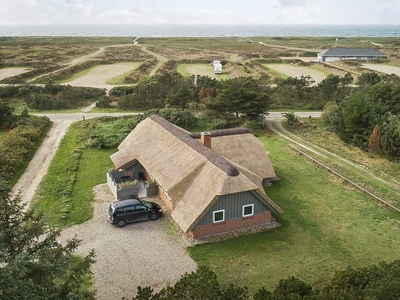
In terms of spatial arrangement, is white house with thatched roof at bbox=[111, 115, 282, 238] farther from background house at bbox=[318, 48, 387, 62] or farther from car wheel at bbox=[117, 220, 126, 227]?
background house at bbox=[318, 48, 387, 62]

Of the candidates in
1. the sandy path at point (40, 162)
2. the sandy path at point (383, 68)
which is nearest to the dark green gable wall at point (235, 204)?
the sandy path at point (40, 162)

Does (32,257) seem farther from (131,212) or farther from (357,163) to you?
(357,163)

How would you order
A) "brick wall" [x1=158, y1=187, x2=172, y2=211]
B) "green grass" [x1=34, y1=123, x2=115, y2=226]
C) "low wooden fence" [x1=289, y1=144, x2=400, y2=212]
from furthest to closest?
1. "low wooden fence" [x1=289, y1=144, x2=400, y2=212]
2. "brick wall" [x1=158, y1=187, x2=172, y2=211]
3. "green grass" [x1=34, y1=123, x2=115, y2=226]

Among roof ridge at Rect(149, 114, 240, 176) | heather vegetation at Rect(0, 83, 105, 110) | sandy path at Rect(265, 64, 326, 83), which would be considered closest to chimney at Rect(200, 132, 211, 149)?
roof ridge at Rect(149, 114, 240, 176)

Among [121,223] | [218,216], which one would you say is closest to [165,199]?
[121,223]

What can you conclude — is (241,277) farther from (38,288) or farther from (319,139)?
(319,139)

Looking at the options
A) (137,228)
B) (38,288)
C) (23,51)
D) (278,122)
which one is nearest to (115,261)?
(137,228)

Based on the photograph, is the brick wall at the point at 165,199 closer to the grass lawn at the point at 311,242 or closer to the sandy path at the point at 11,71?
the grass lawn at the point at 311,242

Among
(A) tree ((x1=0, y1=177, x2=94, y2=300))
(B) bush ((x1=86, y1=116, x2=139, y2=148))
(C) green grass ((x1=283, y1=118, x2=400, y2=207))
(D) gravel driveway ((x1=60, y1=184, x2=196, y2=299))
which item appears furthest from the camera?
(B) bush ((x1=86, y1=116, x2=139, y2=148))
